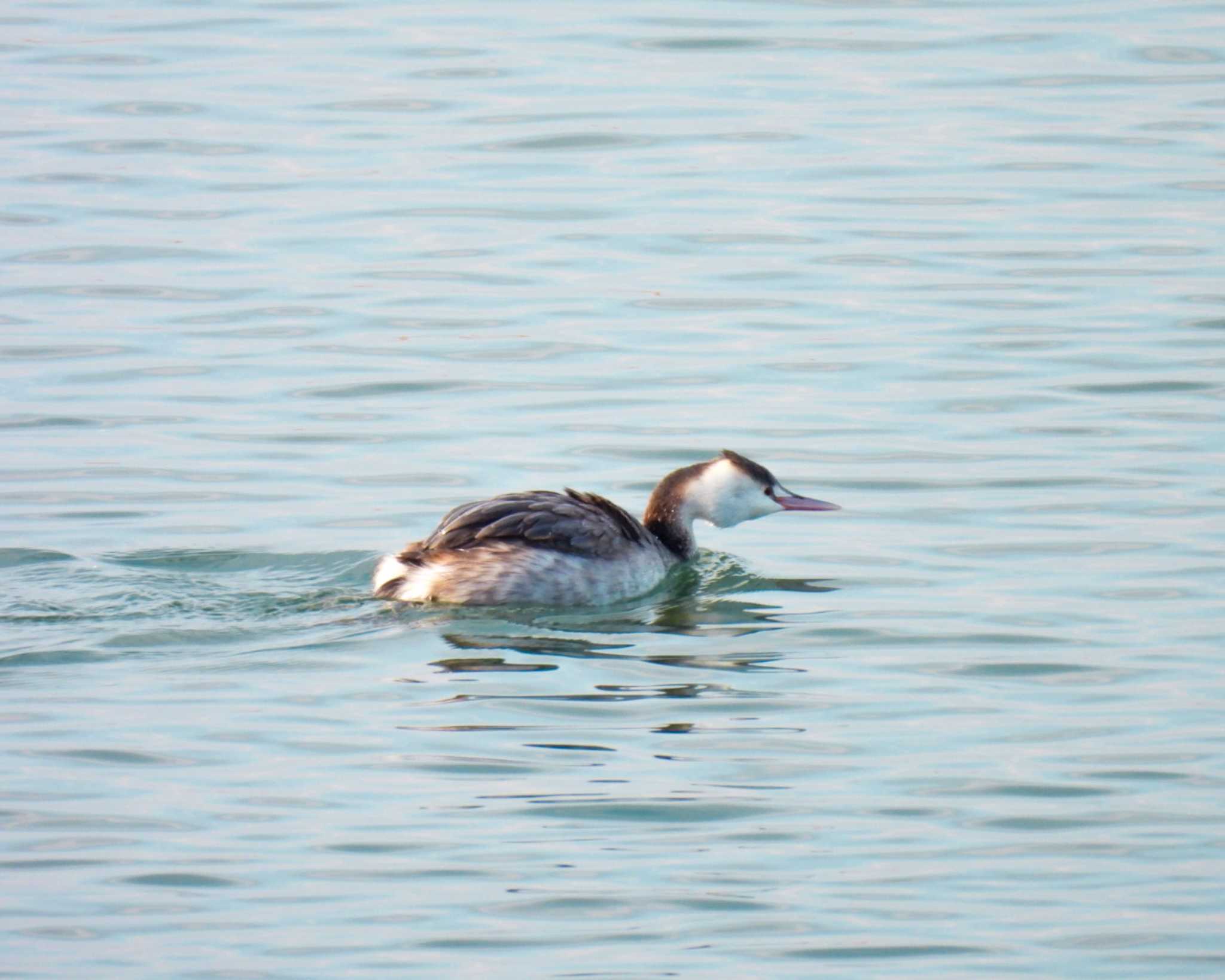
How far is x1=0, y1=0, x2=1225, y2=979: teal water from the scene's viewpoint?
639 centimetres

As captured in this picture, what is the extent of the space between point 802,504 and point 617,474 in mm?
1239

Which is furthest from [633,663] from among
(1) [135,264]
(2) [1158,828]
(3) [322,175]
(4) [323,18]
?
(4) [323,18]

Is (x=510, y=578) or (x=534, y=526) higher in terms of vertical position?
(x=534, y=526)

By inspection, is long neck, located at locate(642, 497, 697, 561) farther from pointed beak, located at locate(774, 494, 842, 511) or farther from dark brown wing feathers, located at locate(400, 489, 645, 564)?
dark brown wing feathers, located at locate(400, 489, 645, 564)

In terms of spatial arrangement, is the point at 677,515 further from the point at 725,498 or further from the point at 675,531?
the point at 725,498

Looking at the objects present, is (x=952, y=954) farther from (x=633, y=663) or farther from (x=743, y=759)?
(x=633, y=663)

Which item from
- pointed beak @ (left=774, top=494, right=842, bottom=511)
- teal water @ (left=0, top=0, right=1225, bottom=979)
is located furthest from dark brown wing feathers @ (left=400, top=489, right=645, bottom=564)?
pointed beak @ (left=774, top=494, right=842, bottom=511)

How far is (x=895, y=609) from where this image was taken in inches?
357

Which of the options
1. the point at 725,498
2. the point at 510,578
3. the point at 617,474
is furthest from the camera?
the point at 617,474

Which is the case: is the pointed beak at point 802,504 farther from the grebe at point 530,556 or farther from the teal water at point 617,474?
the teal water at point 617,474

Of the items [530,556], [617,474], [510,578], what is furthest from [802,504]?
[510,578]

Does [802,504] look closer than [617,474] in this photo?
Yes

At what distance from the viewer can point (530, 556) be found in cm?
940

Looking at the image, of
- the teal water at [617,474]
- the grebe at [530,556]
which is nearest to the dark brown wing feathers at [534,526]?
the grebe at [530,556]
